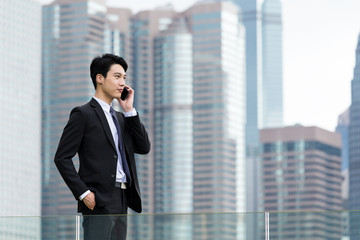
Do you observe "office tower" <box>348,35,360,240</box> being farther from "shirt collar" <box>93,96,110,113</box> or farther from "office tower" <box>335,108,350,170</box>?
"shirt collar" <box>93,96,110,113</box>

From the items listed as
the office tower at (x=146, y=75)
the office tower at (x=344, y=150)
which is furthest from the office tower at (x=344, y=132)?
the office tower at (x=146, y=75)

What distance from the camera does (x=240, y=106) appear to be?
6422 inches

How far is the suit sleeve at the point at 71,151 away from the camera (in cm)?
618

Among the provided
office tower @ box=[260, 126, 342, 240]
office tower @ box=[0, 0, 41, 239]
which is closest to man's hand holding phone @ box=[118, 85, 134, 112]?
office tower @ box=[0, 0, 41, 239]

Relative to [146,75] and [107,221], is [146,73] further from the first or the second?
[107,221]

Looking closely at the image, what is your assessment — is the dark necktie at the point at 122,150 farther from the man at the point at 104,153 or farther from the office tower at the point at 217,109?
the office tower at the point at 217,109

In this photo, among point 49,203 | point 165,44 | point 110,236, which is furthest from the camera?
point 165,44

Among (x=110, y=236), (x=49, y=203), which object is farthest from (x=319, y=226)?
(x=49, y=203)

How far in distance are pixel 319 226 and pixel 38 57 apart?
145405 millimetres

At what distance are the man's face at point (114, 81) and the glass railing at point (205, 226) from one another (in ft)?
2.52

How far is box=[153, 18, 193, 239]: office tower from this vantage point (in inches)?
6024

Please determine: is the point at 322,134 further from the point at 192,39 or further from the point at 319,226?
the point at 319,226

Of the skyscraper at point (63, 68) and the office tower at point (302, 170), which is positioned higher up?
the skyscraper at point (63, 68)

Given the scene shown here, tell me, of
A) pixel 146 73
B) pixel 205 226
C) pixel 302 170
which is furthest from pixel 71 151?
pixel 146 73
